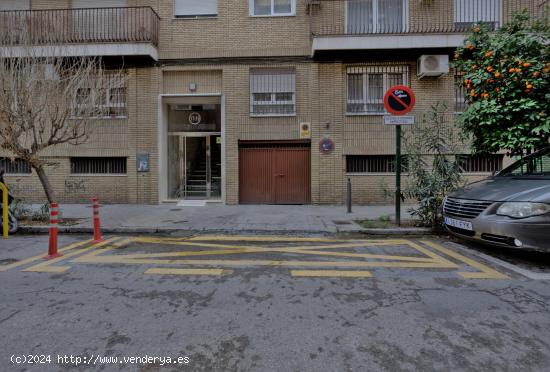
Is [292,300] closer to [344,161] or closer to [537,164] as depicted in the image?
[537,164]

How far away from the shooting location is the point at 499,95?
22.3 feet

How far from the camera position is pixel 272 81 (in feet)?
40.6

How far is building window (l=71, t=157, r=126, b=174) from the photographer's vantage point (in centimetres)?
1266

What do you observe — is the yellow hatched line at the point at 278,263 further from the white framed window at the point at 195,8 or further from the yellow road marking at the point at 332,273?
the white framed window at the point at 195,8

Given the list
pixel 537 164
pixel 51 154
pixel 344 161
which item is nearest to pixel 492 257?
pixel 537 164

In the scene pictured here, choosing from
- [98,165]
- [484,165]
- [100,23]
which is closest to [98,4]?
[100,23]

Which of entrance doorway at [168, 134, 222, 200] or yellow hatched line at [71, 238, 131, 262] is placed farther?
entrance doorway at [168, 134, 222, 200]

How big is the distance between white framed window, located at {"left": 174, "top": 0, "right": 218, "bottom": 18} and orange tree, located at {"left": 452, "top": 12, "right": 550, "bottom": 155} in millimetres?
8917

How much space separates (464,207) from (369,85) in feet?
26.3

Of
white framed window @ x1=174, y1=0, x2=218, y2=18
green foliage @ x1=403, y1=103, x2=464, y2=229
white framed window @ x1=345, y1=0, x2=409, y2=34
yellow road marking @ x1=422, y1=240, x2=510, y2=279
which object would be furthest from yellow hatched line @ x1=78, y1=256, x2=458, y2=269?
white framed window @ x1=174, y1=0, x2=218, y2=18

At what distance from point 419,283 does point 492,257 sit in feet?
6.49

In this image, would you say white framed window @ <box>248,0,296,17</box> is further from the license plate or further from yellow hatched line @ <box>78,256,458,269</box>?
yellow hatched line @ <box>78,256,458,269</box>

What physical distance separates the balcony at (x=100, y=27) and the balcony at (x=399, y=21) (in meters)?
5.81

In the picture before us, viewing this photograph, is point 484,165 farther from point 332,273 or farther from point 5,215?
point 5,215
